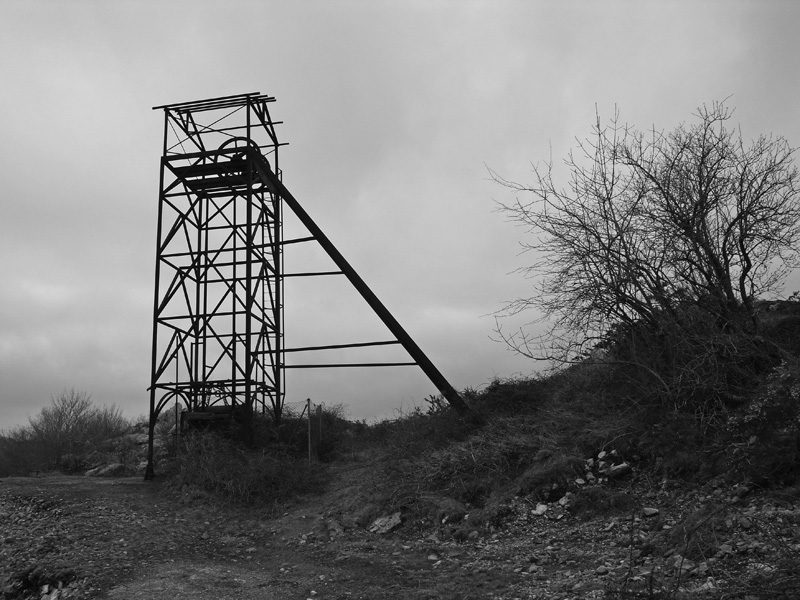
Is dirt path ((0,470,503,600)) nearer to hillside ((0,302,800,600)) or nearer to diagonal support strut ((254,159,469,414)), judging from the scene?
hillside ((0,302,800,600))

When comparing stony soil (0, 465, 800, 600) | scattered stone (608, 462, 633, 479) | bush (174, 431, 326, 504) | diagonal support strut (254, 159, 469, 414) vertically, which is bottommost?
stony soil (0, 465, 800, 600)

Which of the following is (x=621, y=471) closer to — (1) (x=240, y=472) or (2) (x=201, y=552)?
(2) (x=201, y=552)

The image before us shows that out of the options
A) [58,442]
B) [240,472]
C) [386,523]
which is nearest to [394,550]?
[386,523]

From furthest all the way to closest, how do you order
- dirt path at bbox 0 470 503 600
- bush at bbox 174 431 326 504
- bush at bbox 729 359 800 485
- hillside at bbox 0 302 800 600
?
bush at bbox 174 431 326 504, dirt path at bbox 0 470 503 600, bush at bbox 729 359 800 485, hillside at bbox 0 302 800 600

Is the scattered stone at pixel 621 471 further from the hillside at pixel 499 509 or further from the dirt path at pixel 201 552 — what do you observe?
the dirt path at pixel 201 552

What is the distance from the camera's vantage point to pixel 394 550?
9.84m

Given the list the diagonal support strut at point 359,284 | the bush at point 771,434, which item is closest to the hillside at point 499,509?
the bush at point 771,434

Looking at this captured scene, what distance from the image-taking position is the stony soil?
6746mm

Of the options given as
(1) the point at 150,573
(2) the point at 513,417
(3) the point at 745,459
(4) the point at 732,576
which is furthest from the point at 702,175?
(1) the point at 150,573

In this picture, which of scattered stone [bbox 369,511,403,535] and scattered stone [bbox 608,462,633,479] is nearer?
scattered stone [bbox 608,462,633,479]

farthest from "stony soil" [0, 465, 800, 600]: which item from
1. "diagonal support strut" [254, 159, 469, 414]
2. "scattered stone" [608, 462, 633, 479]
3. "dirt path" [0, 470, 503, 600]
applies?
"diagonal support strut" [254, 159, 469, 414]

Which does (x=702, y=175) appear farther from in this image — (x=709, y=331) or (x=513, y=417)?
(x=513, y=417)

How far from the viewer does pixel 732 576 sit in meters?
6.27

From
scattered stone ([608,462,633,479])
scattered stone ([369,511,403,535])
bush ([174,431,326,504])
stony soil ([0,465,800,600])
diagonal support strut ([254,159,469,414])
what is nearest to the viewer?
stony soil ([0,465,800,600])
